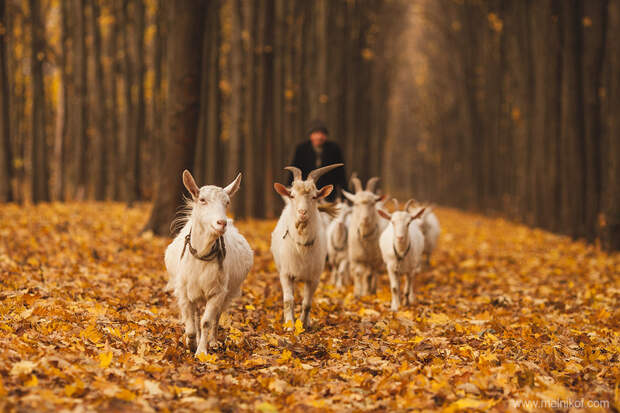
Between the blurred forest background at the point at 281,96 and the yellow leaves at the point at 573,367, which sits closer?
the yellow leaves at the point at 573,367

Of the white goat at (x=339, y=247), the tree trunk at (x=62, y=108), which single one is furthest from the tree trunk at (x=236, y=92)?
the tree trunk at (x=62, y=108)

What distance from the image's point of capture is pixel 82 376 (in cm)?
518

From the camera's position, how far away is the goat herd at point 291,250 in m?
6.40

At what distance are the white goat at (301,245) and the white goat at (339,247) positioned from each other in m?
2.90

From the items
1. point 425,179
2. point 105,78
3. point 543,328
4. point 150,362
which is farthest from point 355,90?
point 425,179

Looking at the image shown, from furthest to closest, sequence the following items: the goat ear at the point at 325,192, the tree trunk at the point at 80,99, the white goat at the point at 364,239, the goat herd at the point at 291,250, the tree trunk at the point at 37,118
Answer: the tree trunk at the point at 80,99 → the tree trunk at the point at 37,118 → the white goat at the point at 364,239 → the goat ear at the point at 325,192 → the goat herd at the point at 291,250

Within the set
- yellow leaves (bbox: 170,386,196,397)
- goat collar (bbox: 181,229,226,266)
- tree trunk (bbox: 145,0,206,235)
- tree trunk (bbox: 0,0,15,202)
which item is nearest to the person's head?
goat collar (bbox: 181,229,226,266)

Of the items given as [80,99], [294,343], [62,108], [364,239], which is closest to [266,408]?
[294,343]

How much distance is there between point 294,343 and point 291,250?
54.2 inches

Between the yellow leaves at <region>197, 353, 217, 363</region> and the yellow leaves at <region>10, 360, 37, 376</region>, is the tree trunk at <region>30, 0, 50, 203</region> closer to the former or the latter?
the yellow leaves at <region>197, 353, 217, 363</region>

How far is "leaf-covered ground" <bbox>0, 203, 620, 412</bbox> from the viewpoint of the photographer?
16.8ft

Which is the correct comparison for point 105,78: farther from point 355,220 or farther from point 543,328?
point 543,328

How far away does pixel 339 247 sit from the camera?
11.3 metres

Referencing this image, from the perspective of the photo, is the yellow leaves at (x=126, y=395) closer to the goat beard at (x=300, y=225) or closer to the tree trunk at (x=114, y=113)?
the goat beard at (x=300, y=225)
